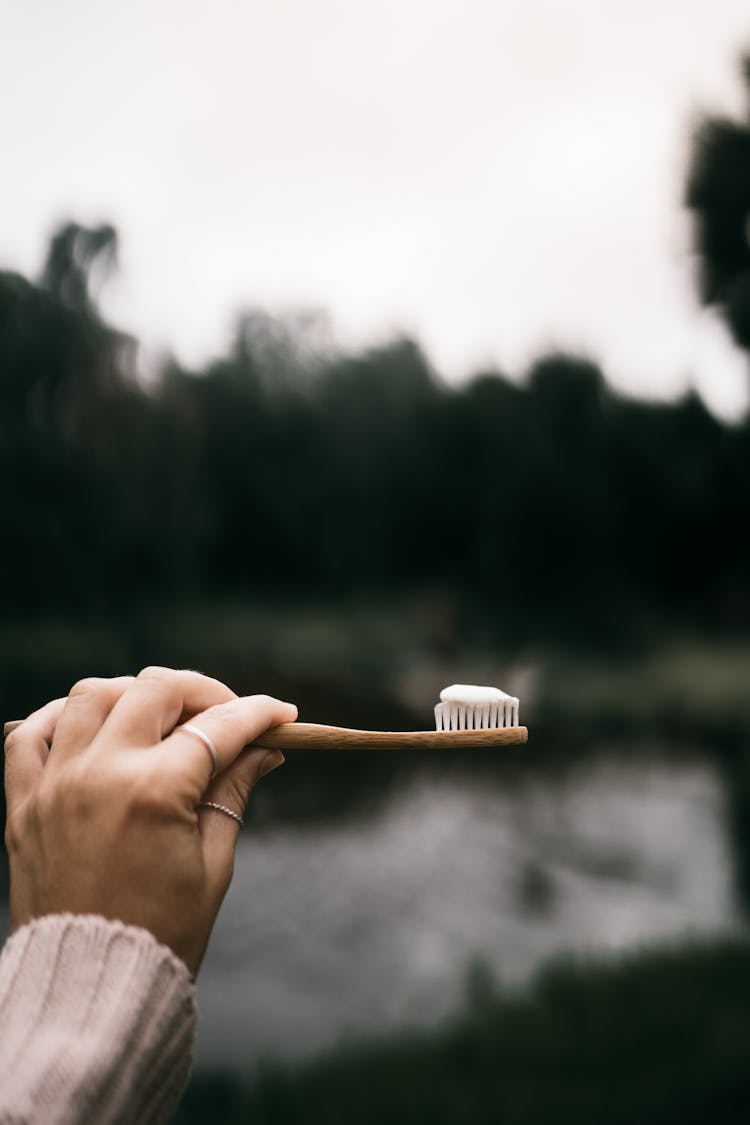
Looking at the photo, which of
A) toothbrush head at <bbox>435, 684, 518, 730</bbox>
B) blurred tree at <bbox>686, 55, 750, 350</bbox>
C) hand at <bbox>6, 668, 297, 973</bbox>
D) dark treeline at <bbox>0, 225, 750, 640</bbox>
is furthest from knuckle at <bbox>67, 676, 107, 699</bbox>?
blurred tree at <bbox>686, 55, 750, 350</bbox>

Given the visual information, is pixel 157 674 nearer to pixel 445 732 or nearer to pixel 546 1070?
pixel 445 732

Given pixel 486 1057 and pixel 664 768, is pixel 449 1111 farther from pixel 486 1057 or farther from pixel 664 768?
pixel 664 768

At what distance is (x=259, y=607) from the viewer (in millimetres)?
2623

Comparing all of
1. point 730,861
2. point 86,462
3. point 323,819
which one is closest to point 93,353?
point 86,462

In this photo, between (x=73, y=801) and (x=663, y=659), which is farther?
(x=663, y=659)

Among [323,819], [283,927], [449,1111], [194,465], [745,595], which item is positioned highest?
[194,465]

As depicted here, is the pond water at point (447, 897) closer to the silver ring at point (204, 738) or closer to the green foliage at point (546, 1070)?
the green foliage at point (546, 1070)

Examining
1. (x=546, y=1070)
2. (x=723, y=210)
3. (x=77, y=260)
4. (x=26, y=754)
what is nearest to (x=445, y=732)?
(x=26, y=754)

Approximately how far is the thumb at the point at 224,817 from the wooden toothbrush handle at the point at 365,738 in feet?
0.07

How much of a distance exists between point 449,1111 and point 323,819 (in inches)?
34.5

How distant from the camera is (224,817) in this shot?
512mm

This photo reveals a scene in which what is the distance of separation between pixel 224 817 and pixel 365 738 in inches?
5.2

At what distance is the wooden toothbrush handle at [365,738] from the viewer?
0.57 metres

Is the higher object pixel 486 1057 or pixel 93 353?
pixel 93 353
